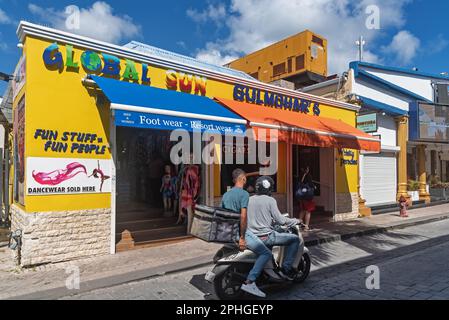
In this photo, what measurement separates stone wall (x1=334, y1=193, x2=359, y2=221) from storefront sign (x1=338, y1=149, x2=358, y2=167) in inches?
44.0

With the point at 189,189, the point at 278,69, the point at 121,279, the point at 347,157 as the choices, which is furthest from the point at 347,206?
Result: the point at 278,69

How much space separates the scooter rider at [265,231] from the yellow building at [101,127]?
2774mm

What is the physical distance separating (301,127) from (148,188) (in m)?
5.10

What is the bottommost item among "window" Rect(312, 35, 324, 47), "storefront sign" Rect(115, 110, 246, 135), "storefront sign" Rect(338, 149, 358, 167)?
"storefront sign" Rect(338, 149, 358, 167)

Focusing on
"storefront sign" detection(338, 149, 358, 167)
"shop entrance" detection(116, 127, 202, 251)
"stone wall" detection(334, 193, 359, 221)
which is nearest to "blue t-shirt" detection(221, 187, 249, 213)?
"shop entrance" detection(116, 127, 202, 251)

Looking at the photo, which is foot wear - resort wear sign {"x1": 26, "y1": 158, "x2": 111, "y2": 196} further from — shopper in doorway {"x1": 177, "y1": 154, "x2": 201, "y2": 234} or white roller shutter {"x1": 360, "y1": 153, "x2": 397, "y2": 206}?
white roller shutter {"x1": 360, "y1": 153, "x2": 397, "y2": 206}

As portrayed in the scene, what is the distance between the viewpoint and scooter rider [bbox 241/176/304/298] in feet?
15.2

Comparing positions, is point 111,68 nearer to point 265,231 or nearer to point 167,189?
point 167,189

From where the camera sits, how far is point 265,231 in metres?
4.75

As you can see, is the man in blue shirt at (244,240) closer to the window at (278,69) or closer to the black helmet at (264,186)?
the black helmet at (264,186)

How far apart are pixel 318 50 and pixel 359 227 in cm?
1247
